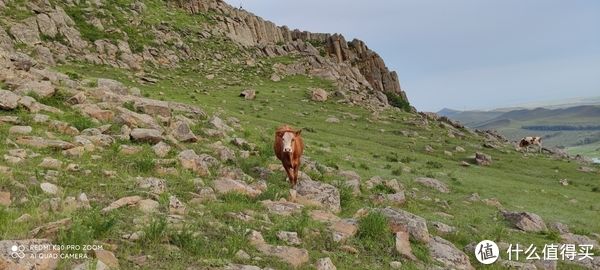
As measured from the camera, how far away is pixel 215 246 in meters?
9.01

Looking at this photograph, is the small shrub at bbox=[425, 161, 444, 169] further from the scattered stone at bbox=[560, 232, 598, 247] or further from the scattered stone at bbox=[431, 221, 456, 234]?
the scattered stone at bbox=[431, 221, 456, 234]

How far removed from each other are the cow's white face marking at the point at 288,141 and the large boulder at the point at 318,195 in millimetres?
1360

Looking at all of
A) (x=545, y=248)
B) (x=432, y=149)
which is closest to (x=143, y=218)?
(x=545, y=248)

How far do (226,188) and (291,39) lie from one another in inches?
3314

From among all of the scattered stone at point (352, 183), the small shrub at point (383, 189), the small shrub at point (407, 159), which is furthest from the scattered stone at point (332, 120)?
the small shrub at point (383, 189)

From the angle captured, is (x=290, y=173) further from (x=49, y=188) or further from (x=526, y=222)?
(x=526, y=222)

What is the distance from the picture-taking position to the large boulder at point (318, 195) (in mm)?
14539

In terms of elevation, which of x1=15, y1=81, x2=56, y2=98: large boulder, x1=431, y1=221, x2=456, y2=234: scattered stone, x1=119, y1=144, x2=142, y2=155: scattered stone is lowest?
x1=431, y1=221, x2=456, y2=234: scattered stone

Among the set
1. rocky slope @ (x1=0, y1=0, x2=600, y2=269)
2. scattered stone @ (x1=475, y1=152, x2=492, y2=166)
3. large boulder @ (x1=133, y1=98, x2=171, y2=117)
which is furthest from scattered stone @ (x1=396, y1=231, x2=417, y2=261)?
scattered stone @ (x1=475, y1=152, x2=492, y2=166)

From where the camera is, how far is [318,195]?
50.1 feet

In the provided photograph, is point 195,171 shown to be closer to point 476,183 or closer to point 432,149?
point 476,183

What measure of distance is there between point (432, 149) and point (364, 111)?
47.0 ft

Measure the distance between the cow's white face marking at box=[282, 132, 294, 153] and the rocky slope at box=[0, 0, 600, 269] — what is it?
4.14ft

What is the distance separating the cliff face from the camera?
79000mm
